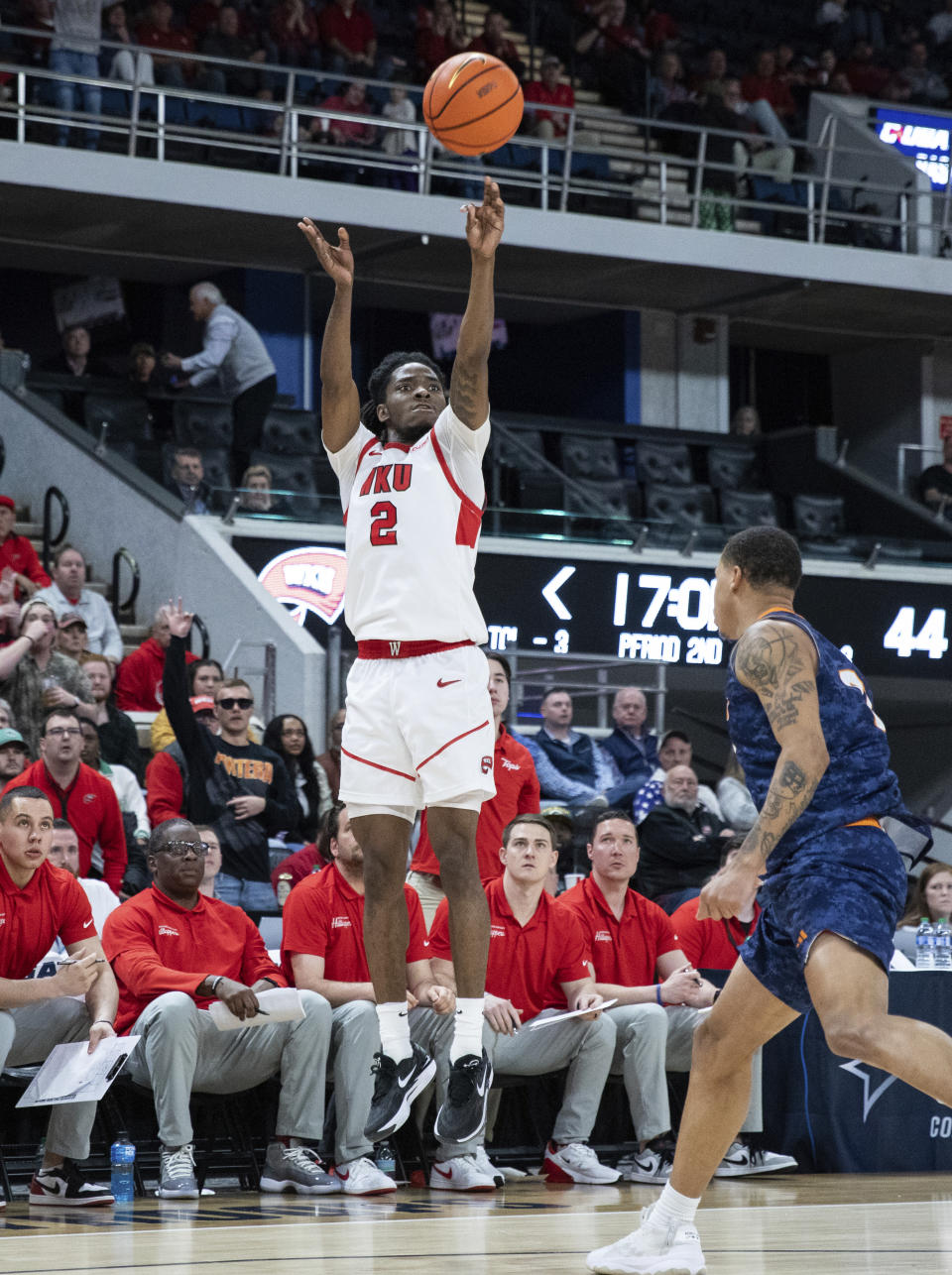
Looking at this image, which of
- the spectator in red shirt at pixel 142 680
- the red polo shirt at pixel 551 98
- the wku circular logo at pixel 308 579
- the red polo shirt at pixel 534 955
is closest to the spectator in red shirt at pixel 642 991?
the red polo shirt at pixel 534 955

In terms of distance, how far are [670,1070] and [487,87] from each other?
468 centimetres

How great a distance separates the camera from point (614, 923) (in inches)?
349

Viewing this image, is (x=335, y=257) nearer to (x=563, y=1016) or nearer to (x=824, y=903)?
(x=824, y=903)

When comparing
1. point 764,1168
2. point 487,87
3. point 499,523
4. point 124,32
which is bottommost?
point 764,1168

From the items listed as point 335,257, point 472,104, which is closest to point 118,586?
point 472,104

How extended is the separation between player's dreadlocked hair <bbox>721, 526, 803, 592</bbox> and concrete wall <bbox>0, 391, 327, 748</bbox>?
284 inches

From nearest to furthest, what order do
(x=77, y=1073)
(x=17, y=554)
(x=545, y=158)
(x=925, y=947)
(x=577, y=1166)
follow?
(x=77, y=1073) < (x=577, y=1166) < (x=925, y=947) < (x=17, y=554) < (x=545, y=158)

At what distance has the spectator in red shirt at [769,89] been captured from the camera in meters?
21.1

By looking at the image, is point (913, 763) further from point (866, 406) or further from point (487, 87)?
point (487, 87)

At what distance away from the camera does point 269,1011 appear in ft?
24.0

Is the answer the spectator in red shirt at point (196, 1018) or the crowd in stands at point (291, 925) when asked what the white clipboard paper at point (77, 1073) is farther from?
the spectator in red shirt at point (196, 1018)

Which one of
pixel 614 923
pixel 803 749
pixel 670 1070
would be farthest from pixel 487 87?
pixel 670 1070

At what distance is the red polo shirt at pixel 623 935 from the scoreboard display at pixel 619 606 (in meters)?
4.58

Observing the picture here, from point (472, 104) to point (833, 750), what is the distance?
272 cm
